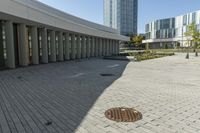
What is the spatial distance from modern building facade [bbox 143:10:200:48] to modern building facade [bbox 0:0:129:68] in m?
61.6

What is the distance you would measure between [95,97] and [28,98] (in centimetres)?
246

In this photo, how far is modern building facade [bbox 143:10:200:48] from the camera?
8119 centimetres

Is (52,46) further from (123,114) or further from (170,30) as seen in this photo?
(170,30)

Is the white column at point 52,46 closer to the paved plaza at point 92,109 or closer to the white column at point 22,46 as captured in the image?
the white column at point 22,46

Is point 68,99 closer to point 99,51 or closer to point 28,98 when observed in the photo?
point 28,98

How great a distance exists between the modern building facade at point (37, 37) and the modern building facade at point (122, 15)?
318 feet

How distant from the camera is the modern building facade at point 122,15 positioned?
12556 centimetres

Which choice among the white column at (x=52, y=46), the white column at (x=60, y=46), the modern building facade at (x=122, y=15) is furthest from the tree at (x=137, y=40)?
the white column at (x=52, y=46)

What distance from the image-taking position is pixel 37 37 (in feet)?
61.5

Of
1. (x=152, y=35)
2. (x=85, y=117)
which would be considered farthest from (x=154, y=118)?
(x=152, y=35)

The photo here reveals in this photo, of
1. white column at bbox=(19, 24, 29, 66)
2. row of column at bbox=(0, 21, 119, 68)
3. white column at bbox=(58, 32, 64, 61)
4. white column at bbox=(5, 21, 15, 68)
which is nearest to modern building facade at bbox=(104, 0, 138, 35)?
row of column at bbox=(0, 21, 119, 68)

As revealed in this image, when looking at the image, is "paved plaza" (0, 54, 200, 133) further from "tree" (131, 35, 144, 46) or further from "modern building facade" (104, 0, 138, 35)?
"modern building facade" (104, 0, 138, 35)

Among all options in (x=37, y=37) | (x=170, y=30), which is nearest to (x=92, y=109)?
(x=37, y=37)

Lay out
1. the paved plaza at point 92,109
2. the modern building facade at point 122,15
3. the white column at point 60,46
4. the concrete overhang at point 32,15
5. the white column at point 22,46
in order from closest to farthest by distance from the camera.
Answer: the paved plaza at point 92,109, the concrete overhang at point 32,15, the white column at point 22,46, the white column at point 60,46, the modern building facade at point 122,15
